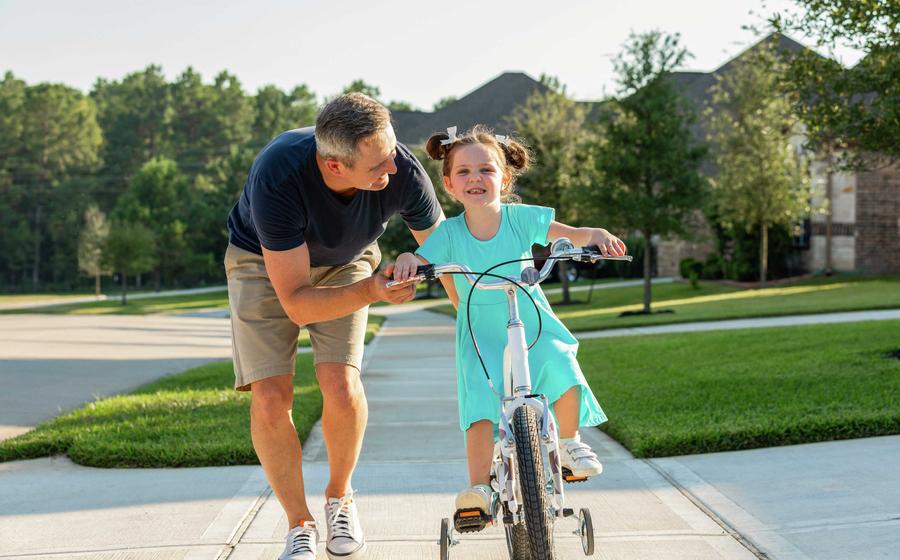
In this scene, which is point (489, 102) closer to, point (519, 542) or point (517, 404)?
point (519, 542)

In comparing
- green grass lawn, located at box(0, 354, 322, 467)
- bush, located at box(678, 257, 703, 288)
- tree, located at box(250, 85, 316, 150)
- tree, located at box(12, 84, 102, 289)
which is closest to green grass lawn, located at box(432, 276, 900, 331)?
bush, located at box(678, 257, 703, 288)

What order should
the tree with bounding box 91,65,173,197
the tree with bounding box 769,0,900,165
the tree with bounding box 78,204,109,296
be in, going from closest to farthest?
the tree with bounding box 769,0,900,165 < the tree with bounding box 78,204,109,296 < the tree with bounding box 91,65,173,197

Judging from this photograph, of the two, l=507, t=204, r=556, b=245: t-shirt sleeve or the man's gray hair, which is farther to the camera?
l=507, t=204, r=556, b=245: t-shirt sleeve

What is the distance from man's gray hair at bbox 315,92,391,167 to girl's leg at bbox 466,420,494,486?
109 centimetres

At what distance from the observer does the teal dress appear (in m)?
4.02

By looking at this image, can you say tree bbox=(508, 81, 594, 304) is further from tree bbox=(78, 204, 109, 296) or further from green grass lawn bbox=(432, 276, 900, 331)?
tree bbox=(78, 204, 109, 296)

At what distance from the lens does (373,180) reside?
3.98m

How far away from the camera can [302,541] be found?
4.32 metres

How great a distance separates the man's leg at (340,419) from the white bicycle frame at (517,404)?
91cm

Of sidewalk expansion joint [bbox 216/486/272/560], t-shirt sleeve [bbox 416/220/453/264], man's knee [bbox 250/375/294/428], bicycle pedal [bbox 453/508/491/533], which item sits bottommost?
sidewalk expansion joint [bbox 216/486/272/560]

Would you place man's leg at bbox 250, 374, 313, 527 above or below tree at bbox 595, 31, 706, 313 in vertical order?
below

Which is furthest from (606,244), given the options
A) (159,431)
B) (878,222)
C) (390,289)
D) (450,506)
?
(878,222)

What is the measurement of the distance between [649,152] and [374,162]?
2120cm

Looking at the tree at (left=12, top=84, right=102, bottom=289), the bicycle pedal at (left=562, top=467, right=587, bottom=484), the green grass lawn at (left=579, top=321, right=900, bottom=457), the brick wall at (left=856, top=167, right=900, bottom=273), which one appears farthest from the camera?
the tree at (left=12, top=84, right=102, bottom=289)
